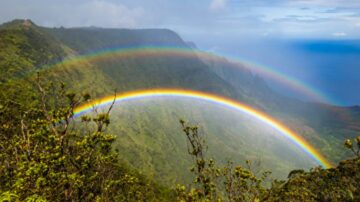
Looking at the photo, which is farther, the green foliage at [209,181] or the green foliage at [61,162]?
the green foliage at [209,181]

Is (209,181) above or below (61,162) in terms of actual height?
above

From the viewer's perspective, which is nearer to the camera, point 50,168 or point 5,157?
point 50,168

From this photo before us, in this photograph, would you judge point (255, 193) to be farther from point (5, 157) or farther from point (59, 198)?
point (5, 157)

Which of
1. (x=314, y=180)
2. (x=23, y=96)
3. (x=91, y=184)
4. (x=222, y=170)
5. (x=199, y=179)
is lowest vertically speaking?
(x=91, y=184)

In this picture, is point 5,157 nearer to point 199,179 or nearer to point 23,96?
point 199,179

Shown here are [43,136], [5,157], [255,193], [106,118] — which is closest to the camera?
[106,118]

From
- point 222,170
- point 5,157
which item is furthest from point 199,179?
point 5,157

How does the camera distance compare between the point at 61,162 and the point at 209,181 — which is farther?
the point at 209,181

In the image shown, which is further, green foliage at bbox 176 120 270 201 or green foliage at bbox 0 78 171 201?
green foliage at bbox 176 120 270 201

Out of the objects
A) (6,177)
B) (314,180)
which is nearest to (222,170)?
(6,177)

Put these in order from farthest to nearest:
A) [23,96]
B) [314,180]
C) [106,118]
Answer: [23,96], [314,180], [106,118]

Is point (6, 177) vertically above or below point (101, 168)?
below
